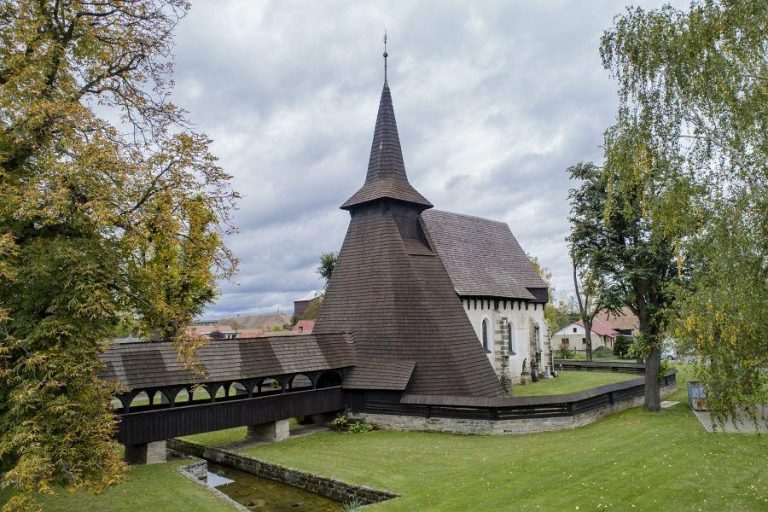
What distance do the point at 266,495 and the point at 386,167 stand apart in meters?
15.7

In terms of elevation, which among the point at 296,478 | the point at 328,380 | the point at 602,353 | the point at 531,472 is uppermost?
the point at 328,380

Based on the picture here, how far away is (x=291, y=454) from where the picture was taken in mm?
15867

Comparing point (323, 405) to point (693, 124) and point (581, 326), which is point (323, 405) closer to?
point (693, 124)

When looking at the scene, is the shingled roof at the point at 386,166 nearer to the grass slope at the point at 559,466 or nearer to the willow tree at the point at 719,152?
the grass slope at the point at 559,466

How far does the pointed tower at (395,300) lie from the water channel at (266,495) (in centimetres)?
582

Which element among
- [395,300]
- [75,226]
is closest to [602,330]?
[395,300]

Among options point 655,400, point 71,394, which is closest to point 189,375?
point 71,394

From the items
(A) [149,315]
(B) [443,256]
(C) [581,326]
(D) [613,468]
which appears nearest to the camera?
(A) [149,315]

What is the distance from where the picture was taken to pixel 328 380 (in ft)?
69.3

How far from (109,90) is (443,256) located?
20.3m

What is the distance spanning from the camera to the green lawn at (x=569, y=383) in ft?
84.2

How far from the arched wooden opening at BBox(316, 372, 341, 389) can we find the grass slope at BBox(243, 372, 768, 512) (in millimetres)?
2958

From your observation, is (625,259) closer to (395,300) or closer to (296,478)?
(395,300)

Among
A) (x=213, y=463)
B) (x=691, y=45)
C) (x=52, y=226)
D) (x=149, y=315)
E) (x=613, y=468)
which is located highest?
(x=691, y=45)
